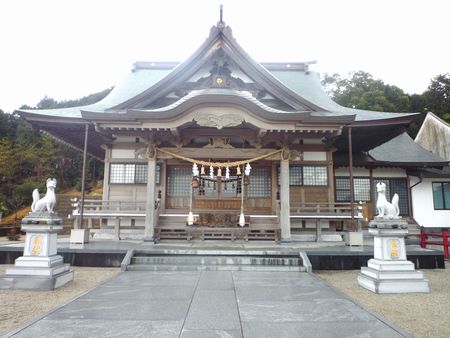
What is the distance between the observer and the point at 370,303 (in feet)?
18.5

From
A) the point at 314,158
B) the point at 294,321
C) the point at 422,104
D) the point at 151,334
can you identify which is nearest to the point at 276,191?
the point at 314,158

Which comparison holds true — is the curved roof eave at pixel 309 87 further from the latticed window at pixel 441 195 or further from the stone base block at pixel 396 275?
the stone base block at pixel 396 275

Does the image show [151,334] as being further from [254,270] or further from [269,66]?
[269,66]

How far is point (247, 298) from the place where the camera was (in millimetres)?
5660

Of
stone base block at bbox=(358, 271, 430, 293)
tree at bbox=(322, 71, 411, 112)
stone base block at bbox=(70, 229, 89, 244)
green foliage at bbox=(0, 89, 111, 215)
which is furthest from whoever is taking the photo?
tree at bbox=(322, 71, 411, 112)

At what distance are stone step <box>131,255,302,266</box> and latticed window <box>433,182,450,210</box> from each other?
13775mm

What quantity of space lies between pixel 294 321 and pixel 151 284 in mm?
3463

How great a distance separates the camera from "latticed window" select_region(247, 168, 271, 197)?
44.4 feet

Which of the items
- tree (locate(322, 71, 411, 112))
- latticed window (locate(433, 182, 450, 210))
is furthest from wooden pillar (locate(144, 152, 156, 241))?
tree (locate(322, 71, 411, 112))

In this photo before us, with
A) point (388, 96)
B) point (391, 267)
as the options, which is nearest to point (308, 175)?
point (391, 267)

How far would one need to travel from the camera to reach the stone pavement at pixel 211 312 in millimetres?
4066

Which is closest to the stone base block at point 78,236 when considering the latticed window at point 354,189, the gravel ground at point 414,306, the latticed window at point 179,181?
the latticed window at point 179,181

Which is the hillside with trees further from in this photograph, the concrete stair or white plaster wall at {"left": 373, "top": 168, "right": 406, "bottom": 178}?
the concrete stair

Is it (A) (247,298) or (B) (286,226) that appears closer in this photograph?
(A) (247,298)
